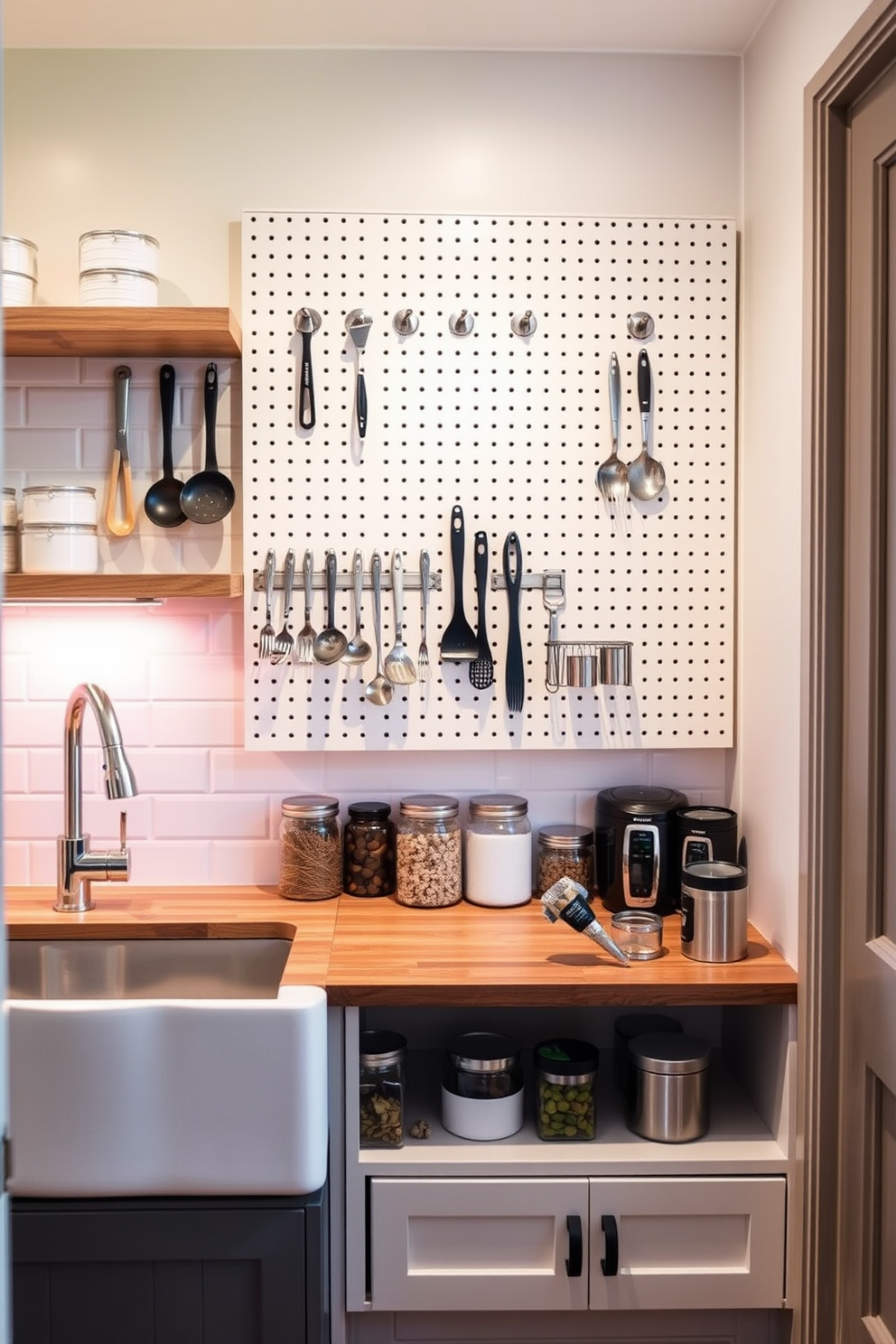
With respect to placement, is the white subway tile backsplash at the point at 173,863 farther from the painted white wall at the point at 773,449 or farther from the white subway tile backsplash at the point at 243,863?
the painted white wall at the point at 773,449

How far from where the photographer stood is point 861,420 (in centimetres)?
161

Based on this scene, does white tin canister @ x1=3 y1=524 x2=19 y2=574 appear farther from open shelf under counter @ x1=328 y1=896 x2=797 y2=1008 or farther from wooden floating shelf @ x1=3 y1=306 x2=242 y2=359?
open shelf under counter @ x1=328 y1=896 x2=797 y2=1008

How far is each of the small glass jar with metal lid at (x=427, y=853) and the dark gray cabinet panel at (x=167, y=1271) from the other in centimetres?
65

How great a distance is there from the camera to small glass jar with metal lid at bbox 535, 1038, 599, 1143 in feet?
5.96

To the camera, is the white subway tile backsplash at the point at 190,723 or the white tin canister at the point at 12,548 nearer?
the white tin canister at the point at 12,548

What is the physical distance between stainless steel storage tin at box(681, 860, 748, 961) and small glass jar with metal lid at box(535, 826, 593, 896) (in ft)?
1.14

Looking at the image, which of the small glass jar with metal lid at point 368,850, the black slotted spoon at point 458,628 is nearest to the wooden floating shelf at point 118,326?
the black slotted spoon at point 458,628

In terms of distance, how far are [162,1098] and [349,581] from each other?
979mm

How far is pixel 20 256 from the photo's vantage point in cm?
204

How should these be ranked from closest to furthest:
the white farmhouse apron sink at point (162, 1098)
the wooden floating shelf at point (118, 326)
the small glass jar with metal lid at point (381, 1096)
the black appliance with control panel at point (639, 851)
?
Result: 1. the white farmhouse apron sink at point (162, 1098)
2. the small glass jar with metal lid at point (381, 1096)
3. the wooden floating shelf at point (118, 326)
4. the black appliance with control panel at point (639, 851)

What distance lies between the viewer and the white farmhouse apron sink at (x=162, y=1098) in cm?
155

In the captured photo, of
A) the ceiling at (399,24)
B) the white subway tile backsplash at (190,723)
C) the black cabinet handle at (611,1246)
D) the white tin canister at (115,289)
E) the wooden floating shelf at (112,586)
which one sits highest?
the ceiling at (399,24)

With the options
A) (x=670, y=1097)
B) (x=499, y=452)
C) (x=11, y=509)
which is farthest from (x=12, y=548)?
(x=670, y=1097)

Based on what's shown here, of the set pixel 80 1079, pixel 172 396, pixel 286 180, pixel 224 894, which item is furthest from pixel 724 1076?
pixel 286 180
